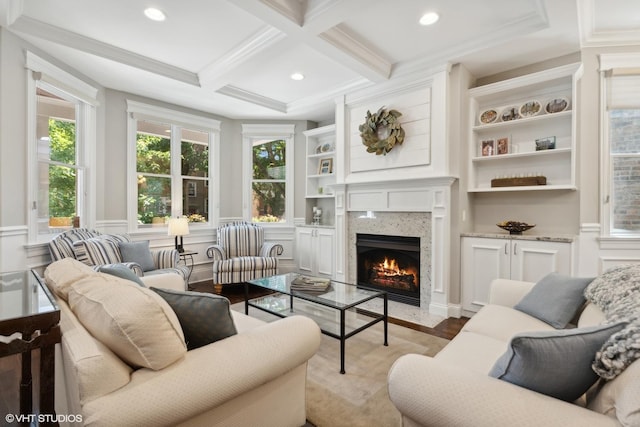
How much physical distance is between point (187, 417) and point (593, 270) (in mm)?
3534

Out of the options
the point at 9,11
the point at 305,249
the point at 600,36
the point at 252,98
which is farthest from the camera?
the point at 305,249

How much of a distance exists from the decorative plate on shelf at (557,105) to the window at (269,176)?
351cm

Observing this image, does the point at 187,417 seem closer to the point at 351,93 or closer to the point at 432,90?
the point at 432,90

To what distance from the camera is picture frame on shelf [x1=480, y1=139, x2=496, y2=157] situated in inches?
135

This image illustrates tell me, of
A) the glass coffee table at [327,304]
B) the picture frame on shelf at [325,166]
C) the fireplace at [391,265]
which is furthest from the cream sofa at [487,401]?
the picture frame on shelf at [325,166]

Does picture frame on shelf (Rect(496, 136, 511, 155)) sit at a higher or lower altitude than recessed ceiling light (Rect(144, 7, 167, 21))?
lower

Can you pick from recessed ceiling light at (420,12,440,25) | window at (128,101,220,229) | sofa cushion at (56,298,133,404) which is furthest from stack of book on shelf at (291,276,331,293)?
window at (128,101,220,229)

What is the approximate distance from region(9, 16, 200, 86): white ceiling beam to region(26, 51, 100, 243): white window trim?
27 centimetres

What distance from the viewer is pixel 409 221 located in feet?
11.8

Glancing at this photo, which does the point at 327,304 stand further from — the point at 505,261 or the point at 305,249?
the point at 305,249

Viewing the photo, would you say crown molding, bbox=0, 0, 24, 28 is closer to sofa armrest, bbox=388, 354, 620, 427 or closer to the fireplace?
sofa armrest, bbox=388, 354, 620, 427

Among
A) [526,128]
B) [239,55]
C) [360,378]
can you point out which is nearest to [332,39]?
[239,55]

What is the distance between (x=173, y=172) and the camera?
14.9ft

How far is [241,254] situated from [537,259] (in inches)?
141
